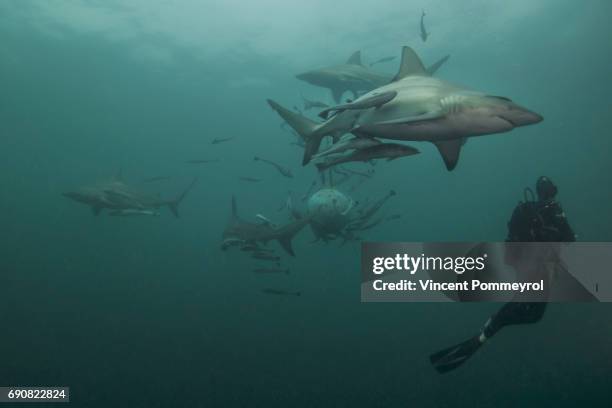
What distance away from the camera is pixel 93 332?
2438cm

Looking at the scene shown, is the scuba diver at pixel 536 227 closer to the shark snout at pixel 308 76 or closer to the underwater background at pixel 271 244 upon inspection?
the shark snout at pixel 308 76

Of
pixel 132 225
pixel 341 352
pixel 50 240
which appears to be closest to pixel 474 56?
pixel 341 352

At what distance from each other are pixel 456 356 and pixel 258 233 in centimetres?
548

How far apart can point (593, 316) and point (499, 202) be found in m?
64.9

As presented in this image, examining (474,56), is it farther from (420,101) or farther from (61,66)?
(61,66)

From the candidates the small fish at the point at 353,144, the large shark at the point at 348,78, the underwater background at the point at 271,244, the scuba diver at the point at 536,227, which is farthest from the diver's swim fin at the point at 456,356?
the underwater background at the point at 271,244

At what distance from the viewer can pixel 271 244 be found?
29.2 m

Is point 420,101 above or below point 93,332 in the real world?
above

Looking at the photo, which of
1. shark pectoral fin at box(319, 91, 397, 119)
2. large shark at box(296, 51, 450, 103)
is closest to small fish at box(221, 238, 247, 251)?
shark pectoral fin at box(319, 91, 397, 119)

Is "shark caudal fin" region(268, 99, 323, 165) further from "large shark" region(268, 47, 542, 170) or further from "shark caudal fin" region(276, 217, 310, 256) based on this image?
"shark caudal fin" region(276, 217, 310, 256)

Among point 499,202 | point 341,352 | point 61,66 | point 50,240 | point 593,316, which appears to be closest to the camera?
point 341,352

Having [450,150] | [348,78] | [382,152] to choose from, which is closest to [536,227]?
[450,150]

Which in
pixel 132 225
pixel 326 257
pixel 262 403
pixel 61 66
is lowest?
pixel 262 403

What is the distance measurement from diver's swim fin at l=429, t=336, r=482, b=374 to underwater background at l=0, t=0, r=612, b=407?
9.81 metres
